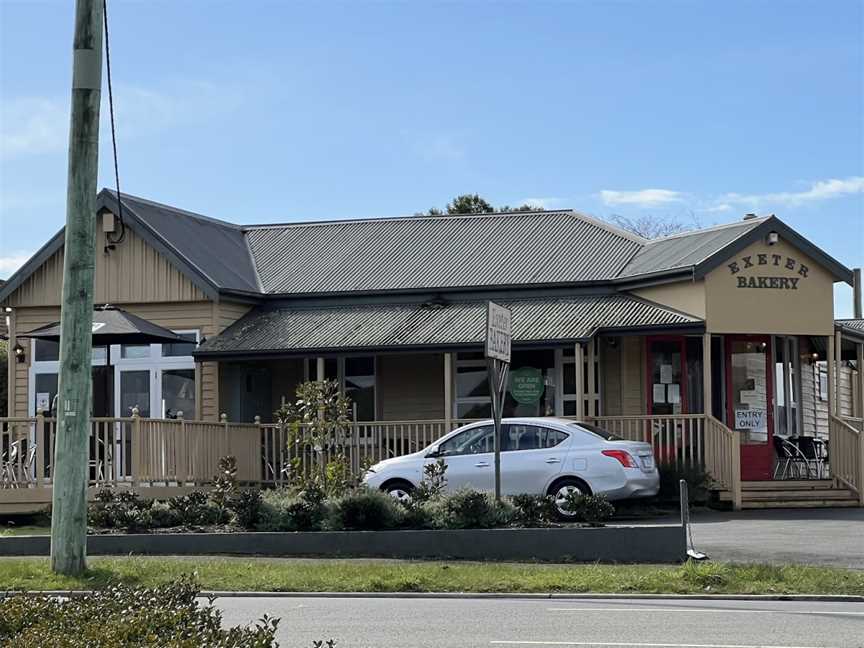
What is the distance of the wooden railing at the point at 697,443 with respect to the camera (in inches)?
914

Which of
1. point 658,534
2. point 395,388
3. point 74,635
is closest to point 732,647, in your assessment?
point 74,635

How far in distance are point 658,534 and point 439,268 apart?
41.6 ft

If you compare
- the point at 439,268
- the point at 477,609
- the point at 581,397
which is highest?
the point at 439,268

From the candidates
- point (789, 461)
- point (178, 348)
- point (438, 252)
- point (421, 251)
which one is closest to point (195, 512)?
point (178, 348)

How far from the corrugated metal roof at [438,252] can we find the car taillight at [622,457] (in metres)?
5.96

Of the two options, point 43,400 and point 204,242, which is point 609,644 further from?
point 204,242

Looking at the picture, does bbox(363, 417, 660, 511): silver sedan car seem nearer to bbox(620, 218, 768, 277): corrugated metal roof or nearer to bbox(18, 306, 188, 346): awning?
bbox(620, 218, 768, 277): corrugated metal roof

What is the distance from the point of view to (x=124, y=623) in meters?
7.63

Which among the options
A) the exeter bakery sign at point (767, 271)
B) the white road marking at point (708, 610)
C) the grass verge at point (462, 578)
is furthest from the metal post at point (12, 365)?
the white road marking at point (708, 610)

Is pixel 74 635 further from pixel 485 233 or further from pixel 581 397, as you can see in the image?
pixel 485 233

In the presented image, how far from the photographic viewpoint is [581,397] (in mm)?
23953

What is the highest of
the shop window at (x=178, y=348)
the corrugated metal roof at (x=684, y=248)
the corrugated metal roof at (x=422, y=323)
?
the corrugated metal roof at (x=684, y=248)

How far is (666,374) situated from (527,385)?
256 centimetres

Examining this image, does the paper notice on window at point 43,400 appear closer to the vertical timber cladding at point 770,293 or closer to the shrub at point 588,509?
the vertical timber cladding at point 770,293
